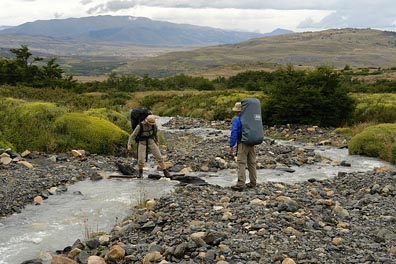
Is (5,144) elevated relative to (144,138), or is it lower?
lower

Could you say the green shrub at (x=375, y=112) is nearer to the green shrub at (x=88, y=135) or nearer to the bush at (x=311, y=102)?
the bush at (x=311, y=102)

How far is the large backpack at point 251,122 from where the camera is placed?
1163 cm

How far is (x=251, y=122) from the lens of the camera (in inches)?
460

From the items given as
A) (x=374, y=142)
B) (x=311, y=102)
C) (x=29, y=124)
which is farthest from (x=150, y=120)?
(x=311, y=102)

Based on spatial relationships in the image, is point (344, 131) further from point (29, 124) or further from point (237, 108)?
point (29, 124)

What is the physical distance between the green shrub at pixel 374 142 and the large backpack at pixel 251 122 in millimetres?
9771

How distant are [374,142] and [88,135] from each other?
1242 centimetres

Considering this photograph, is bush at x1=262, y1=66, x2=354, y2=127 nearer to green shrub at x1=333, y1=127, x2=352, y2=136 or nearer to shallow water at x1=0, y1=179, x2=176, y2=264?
green shrub at x1=333, y1=127, x2=352, y2=136

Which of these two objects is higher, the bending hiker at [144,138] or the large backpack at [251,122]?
the large backpack at [251,122]

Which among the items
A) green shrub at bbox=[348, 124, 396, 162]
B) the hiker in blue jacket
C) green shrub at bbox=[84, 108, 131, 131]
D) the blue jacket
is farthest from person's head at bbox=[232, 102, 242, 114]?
green shrub at bbox=[84, 108, 131, 131]

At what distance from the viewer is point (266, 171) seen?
1633cm

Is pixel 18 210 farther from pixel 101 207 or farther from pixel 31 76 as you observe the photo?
pixel 31 76

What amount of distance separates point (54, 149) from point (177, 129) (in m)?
13.9

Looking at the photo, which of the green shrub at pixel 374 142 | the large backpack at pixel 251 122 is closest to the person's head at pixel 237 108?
the large backpack at pixel 251 122
